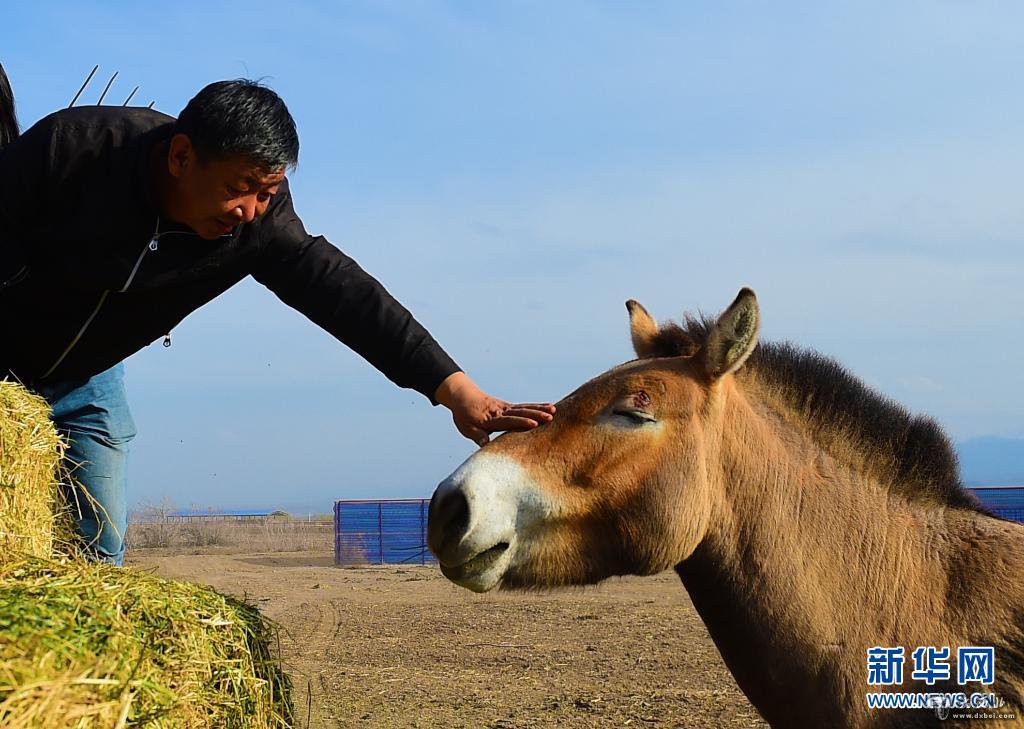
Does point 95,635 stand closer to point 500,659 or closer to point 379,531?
point 500,659

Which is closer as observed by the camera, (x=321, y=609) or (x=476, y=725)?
(x=476, y=725)

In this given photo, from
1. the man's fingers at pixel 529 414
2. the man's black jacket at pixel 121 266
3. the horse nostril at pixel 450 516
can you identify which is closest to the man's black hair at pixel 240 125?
the man's black jacket at pixel 121 266

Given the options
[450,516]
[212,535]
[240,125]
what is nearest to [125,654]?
[450,516]

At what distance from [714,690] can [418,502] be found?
1907 centimetres

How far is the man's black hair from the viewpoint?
3.79m

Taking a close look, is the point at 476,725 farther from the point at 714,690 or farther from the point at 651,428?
the point at 651,428

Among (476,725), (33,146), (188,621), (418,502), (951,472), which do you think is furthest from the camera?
(418,502)

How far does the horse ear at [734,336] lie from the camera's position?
391 centimetres

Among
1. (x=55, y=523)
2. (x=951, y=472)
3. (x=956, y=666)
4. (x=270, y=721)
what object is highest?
(x=951, y=472)

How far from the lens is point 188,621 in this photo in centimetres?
341

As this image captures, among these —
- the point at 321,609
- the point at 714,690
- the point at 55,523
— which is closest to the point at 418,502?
the point at 321,609

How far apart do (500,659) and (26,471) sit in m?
6.07

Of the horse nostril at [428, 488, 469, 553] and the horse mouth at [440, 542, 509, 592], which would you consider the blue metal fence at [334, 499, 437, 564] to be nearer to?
the horse mouth at [440, 542, 509, 592]

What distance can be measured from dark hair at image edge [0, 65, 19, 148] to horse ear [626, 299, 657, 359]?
304 centimetres
